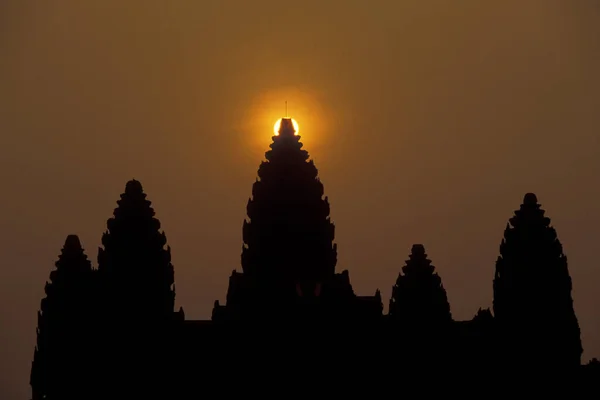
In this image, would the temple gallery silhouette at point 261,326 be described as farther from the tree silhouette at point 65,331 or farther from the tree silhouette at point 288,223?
the tree silhouette at point 288,223

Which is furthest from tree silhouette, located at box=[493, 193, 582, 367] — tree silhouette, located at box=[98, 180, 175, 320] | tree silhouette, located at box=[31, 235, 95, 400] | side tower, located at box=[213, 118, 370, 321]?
tree silhouette, located at box=[31, 235, 95, 400]

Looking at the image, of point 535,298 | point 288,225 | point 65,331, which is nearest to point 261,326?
point 65,331

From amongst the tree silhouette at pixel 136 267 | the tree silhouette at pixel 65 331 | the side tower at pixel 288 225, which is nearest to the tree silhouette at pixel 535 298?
the side tower at pixel 288 225

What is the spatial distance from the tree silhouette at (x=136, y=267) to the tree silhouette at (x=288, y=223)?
12.2 m

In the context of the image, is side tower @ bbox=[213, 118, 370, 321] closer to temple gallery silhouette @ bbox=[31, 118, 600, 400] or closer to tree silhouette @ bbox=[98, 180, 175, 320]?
temple gallery silhouette @ bbox=[31, 118, 600, 400]

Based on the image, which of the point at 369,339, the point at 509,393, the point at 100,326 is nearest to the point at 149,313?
the point at 100,326

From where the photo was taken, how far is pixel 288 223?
92.2m

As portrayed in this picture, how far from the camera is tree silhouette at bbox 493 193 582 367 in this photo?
76188 mm

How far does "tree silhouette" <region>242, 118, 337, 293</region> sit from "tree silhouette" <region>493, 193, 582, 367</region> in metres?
13.9

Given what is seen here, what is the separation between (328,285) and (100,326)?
1282 centimetres

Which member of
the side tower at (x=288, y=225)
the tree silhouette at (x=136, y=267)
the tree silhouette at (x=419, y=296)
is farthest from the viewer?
the side tower at (x=288, y=225)

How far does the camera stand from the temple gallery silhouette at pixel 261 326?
74.9 m

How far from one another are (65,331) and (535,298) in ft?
57.6

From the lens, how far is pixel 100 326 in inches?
2950
